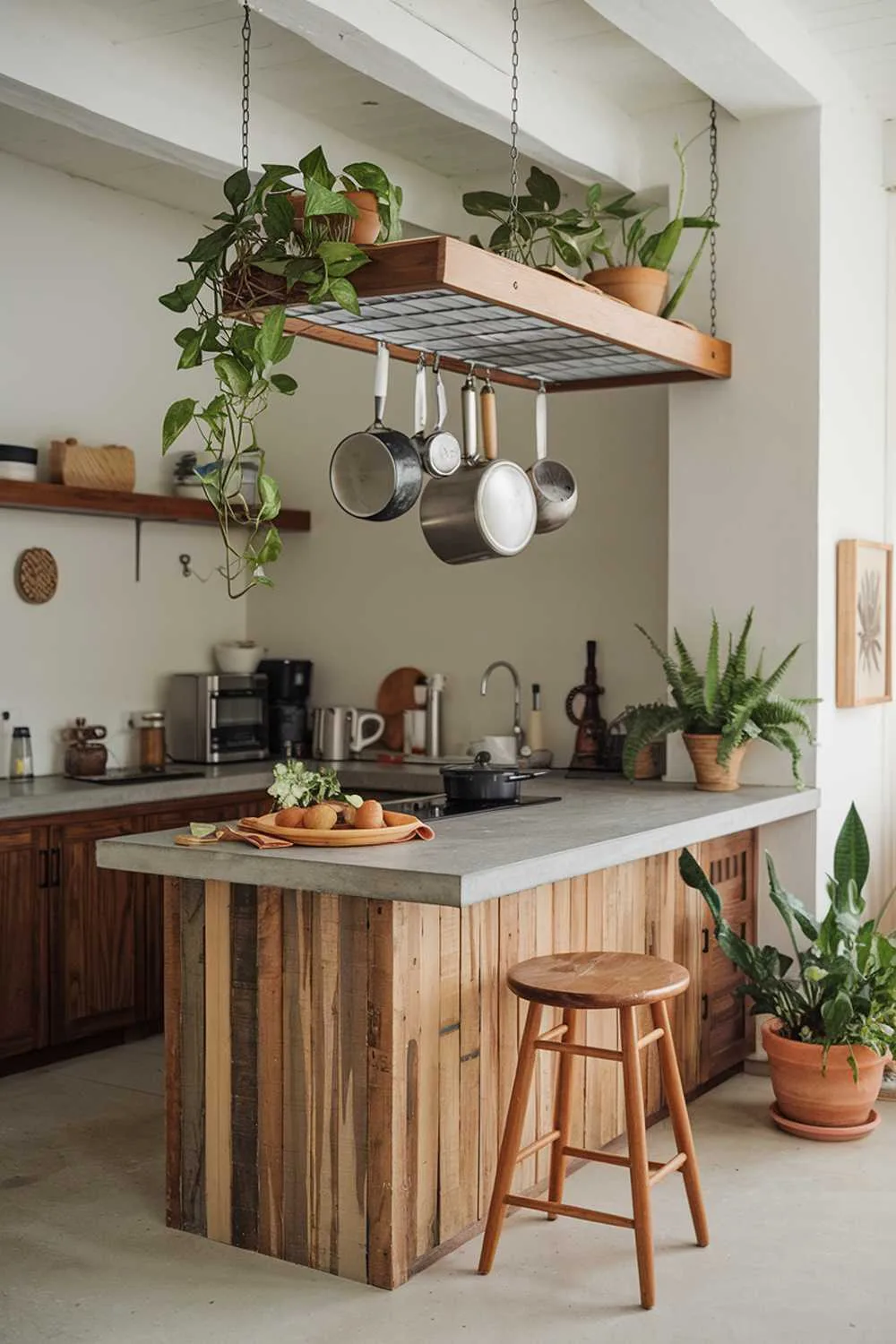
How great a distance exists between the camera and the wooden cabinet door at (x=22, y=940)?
467 centimetres

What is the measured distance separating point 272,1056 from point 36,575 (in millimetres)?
2681

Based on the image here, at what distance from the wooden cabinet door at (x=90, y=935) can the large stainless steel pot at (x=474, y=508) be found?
1.82 meters

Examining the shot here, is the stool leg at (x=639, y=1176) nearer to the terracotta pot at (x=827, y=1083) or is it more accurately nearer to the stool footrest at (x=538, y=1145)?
the stool footrest at (x=538, y=1145)

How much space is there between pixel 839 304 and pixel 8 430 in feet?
9.59

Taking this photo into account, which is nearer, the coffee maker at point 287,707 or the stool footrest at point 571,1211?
the stool footrest at point 571,1211

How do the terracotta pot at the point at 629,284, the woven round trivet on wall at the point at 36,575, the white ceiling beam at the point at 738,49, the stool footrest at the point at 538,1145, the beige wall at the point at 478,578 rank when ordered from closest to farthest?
1. the stool footrest at the point at 538,1145
2. the white ceiling beam at the point at 738,49
3. the terracotta pot at the point at 629,284
4. the woven round trivet on wall at the point at 36,575
5. the beige wall at the point at 478,578

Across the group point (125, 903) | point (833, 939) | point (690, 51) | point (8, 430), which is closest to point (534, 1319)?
point (833, 939)

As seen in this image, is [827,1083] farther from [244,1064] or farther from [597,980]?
[244,1064]

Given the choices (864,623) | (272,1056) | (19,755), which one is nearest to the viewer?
(272,1056)

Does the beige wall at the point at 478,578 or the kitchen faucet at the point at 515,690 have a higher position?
the beige wall at the point at 478,578

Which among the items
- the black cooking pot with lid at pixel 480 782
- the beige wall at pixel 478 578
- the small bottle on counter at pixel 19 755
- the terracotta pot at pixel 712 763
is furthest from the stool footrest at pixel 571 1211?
the small bottle on counter at pixel 19 755

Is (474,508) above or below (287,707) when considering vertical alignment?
above

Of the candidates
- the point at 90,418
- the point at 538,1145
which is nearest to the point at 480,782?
the point at 538,1145

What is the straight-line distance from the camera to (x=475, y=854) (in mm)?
3285
